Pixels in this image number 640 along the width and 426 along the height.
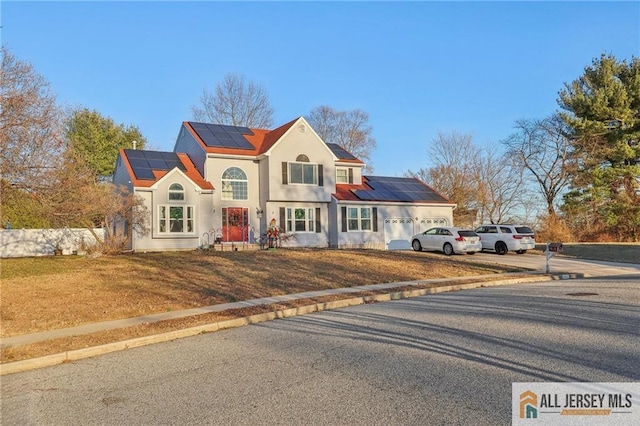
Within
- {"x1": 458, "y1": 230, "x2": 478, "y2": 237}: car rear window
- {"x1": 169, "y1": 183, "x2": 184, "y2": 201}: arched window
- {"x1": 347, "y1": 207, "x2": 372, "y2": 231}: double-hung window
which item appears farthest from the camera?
{"x1": 347, "y1": 207, "x2": 372, "y2": 231}: double-hung window

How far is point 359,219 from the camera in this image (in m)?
32.6

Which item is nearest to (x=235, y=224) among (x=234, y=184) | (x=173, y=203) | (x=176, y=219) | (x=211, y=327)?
(x=234, y=184)

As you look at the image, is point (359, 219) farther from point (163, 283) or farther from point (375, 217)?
point (163, 283)

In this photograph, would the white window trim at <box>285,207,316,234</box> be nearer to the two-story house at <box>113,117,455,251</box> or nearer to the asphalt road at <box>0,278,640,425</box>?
the two-story house at <box>113,117,455,251</box>

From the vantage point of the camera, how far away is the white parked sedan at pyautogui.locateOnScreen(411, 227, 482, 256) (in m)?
26.4

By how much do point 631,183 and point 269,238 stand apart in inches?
1175

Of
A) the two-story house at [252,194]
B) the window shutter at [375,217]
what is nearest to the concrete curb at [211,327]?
the two-story house at [252,194]

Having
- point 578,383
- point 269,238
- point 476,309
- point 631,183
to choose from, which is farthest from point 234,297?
point 631,183

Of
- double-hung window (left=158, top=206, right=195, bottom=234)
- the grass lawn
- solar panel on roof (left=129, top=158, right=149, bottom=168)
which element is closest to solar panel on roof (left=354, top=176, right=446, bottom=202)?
the grass lawn

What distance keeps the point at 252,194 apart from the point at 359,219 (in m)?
7.50

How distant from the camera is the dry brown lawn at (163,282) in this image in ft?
34.0

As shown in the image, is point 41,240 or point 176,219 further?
point 41,240

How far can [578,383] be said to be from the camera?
5285 mm

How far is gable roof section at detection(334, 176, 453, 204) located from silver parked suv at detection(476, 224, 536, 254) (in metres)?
7.01
